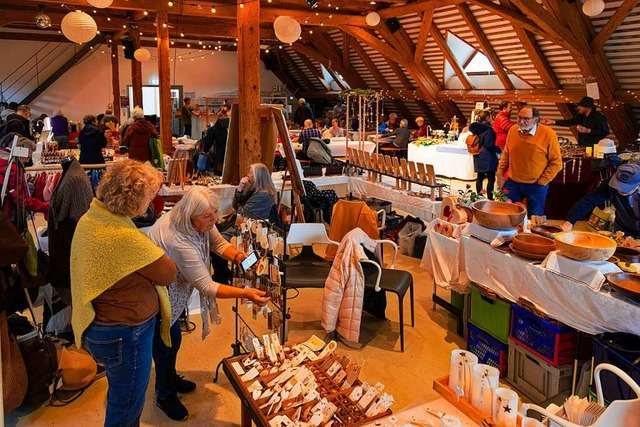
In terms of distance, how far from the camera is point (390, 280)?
147 inches

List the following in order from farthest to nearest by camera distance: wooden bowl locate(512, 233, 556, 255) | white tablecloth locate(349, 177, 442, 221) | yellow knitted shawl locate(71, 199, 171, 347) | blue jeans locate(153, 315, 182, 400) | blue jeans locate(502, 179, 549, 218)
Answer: white tablecloth locate(349, 177, 442, 221) → blue jeans locate(502, 179, 549, 218) → wooden bowl locate(512, 233, 556, 255) → blue jeans locate(153, 315, 182, 400) → yellow knitted shawl locate(71, 199, 171, 347)

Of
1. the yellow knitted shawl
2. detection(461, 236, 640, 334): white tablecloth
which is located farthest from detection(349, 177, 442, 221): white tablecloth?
the yellow knitted shawl

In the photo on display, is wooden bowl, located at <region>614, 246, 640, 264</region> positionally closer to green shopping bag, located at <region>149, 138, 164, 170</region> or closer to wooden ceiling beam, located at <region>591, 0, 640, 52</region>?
wooden ceiling beam, located at <region>591, 0, 640, 52</region>

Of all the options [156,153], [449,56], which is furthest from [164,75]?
[449,56]

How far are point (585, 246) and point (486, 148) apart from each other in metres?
4.75

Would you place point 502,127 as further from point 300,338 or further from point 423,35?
point 300,338

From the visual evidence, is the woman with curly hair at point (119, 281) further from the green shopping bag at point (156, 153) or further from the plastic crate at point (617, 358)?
the green shopping bag at point (156, 153)

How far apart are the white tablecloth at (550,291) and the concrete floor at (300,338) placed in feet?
2.14

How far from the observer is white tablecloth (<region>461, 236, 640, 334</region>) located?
2.52 meters

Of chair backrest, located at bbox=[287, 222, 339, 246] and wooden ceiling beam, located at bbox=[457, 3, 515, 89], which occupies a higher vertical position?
wooden ceiling beam, located at bbox=[457, 3, 515, 89]

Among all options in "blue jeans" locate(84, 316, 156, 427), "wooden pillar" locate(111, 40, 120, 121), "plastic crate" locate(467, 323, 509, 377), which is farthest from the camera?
"wooden pillar" locate(111, 40, 120, 121)

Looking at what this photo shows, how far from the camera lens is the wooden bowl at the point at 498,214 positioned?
330 centimetres

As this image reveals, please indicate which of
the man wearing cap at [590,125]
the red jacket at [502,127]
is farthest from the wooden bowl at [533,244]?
the red jacket at [502,127]

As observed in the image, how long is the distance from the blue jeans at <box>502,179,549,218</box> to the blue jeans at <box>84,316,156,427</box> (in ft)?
11.1
